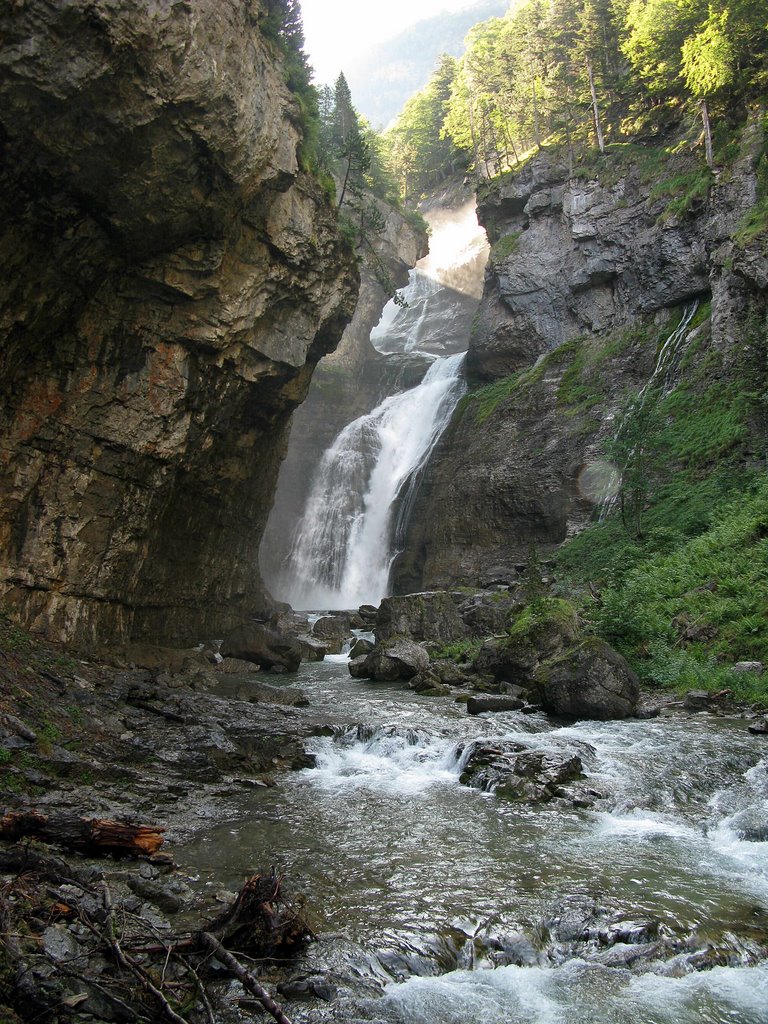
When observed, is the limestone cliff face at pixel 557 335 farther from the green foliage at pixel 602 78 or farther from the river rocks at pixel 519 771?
the river rocks at pixel 519 771

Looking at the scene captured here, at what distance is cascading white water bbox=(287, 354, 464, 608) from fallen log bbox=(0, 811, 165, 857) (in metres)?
28.5

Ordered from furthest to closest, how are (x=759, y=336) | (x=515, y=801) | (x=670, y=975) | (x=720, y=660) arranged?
1. (x=759, y=336)
2. (x=720, y=660)
3. (x=515, y=801)
4. (x=670, y=975)

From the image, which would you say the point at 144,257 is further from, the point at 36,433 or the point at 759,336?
the point at 759,336

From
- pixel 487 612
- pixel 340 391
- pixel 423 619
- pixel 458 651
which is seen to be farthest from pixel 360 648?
pixel 340 391

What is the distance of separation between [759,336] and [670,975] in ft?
71.7

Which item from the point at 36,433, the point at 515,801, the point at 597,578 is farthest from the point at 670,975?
the point at 597,578

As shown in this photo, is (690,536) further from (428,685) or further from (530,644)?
(428,685)

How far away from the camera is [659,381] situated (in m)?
29.2

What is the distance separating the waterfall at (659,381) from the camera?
91.2 feet

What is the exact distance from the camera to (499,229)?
41.0m

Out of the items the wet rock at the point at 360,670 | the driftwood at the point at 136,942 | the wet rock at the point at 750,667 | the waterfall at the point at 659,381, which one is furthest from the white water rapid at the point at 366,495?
the driftwood at the point at 136,942

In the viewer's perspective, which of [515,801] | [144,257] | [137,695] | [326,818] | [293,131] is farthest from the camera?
[293,131]

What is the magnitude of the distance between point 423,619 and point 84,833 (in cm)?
1638

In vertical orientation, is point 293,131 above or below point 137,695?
above
